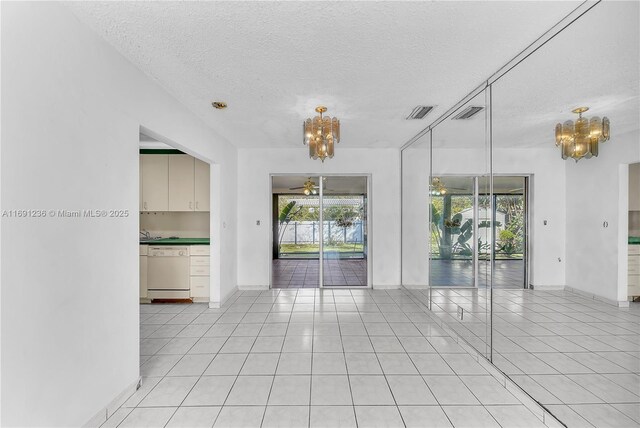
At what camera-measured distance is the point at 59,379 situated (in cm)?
176

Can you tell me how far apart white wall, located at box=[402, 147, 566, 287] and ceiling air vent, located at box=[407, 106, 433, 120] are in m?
0.60

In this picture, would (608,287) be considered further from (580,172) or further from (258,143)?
(258,143)

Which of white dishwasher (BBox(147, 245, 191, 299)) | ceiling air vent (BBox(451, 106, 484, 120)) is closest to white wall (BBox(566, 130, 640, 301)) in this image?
ceiling air vent (BBox(451, 106, 484, 120))

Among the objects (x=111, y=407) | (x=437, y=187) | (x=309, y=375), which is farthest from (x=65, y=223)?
(x=437, y=187)

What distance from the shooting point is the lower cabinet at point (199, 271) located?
499 centimetres

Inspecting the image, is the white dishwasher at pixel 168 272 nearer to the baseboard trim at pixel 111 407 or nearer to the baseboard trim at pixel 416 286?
the baseboard trim at pixel 111 407

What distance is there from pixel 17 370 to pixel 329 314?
11.2ft

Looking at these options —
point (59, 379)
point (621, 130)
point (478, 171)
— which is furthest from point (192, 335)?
point (621, 130)

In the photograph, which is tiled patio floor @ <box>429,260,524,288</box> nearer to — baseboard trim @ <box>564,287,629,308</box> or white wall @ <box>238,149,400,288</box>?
baseboard trim @ <box>564,287,629,308</box>

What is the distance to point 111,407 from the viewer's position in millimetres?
2193

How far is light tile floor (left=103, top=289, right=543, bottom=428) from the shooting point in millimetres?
2168

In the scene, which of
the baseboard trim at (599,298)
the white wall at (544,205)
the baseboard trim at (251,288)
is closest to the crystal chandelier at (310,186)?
the baseboard trim at (251,288)

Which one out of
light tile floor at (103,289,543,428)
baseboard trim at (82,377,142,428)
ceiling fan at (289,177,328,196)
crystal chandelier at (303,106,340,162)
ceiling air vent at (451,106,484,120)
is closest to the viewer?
baseboard trim at (82,377,142,428)

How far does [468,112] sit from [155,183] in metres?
5.03
